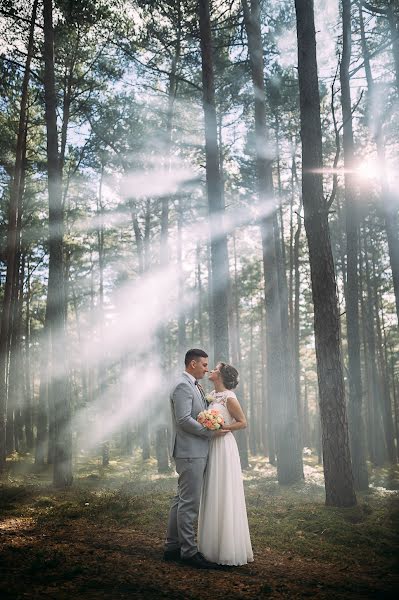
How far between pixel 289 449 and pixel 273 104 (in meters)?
12.1

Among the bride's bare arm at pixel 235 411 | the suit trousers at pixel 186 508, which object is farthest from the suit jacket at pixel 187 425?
the bride's bare arm at pixel 235 411

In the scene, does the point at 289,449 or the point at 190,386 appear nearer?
the point at 190,386

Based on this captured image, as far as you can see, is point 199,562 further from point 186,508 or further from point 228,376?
point 228,376

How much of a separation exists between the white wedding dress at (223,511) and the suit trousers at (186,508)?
14cm

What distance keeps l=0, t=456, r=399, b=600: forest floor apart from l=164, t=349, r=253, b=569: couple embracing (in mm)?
232

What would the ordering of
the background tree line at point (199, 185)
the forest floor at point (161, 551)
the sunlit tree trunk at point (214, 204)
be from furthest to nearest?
the background tree line at point (199, 185) < the sunlit tree trunk at point (214, 204) < the forest floor at point (161, 551)

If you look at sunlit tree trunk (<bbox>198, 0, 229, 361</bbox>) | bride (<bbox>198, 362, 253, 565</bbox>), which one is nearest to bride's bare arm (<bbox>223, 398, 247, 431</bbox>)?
bride (<bbox>198, 362, 253, 565</bbox>)

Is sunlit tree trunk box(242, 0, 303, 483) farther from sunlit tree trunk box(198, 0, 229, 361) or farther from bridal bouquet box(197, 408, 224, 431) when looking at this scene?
bridal bouquet box(197, 408, 224, 431)

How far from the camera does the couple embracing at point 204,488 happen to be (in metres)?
5.18

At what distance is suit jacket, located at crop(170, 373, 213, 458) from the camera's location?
5387 millimetres

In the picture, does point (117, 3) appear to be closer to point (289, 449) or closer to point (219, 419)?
point (219, 419)

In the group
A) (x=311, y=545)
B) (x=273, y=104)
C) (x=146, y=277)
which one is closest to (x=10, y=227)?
(x=146, y=277)

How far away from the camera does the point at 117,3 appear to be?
12562mm

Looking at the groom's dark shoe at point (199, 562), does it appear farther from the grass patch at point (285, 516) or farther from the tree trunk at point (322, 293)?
the tree trunk at point (322, 293)
